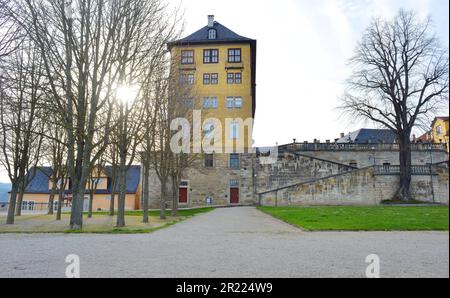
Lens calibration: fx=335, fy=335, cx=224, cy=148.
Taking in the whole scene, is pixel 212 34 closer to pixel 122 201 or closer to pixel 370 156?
pixel 370 156

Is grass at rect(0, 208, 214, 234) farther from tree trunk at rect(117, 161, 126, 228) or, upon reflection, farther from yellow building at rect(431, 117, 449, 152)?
yellow building at rect(431, 117, 449, 152)

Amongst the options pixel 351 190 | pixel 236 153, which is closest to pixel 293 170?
pixel 236 153

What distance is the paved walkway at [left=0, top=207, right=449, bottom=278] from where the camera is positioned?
5535 mm

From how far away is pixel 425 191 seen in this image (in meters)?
35.0

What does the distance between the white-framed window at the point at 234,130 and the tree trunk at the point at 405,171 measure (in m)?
18.9

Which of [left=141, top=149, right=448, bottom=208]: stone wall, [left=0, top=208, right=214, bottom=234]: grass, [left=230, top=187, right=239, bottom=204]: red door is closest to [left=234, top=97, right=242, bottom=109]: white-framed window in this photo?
[left=141, top=149, right=448, bottom=208]: stone wall

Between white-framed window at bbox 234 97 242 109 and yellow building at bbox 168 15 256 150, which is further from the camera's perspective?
white-framed window at bbox 234 97 242 109

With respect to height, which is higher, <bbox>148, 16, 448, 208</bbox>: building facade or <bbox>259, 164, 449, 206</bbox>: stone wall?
<bbox>148, 16, 448, 208</bbox>: building facade

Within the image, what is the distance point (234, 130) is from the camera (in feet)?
143

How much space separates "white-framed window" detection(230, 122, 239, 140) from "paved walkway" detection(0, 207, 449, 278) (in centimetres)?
3339

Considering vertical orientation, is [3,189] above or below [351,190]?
below

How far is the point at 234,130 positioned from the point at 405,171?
20112mm

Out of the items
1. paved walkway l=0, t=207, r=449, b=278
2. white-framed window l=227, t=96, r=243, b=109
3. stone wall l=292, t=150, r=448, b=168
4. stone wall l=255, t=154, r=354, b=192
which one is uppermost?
white-framed window l=227, t=96, r=243, b=109

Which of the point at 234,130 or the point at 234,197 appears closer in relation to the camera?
the point at 234,197
